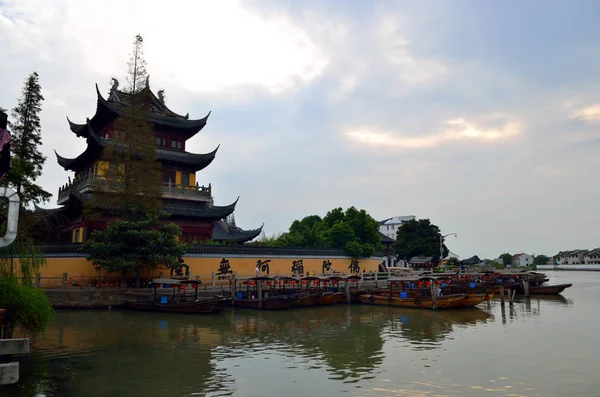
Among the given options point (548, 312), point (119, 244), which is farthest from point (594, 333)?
point (119, 244)

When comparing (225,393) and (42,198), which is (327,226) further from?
(225,393)

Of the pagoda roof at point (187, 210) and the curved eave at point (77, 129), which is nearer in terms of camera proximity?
the pagoda roof at point (187, 210)

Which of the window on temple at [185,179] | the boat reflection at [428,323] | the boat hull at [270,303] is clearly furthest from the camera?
the window on temple at [185,179]

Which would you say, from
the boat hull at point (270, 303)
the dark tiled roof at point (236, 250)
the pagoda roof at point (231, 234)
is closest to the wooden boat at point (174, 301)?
the boat hull at point (270, 303)

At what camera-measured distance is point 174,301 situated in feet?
88.7

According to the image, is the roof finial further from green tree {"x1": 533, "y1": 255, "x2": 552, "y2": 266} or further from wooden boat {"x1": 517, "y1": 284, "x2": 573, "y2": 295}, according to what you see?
green tree {"x1": 533, "y1": 255, "x2": 552, "y2": 266}

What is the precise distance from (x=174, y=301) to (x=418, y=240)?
40414mm

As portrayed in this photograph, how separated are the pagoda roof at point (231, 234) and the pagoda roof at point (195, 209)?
16.0ft

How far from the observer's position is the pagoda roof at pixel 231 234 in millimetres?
42781

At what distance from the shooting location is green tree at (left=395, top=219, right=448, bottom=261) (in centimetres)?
5996

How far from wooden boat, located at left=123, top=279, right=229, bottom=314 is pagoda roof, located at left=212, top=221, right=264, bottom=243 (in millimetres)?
13095

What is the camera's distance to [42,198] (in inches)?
960

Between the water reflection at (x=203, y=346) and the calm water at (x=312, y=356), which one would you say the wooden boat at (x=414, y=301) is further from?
the calm water at (x=312, y=356)

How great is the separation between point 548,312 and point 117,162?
97.5ft
